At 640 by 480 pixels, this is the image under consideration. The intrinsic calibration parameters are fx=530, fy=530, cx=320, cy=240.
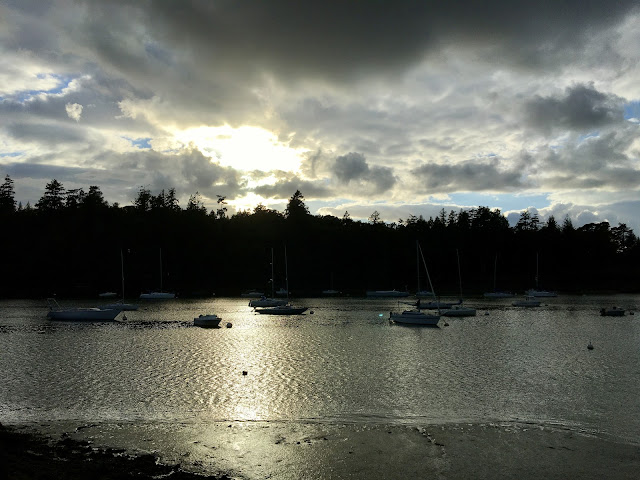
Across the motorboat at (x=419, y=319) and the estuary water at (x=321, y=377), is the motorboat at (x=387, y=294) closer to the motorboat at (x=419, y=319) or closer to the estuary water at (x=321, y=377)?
the motorboat at (x=419, y=319)

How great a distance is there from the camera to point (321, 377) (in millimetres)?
35188

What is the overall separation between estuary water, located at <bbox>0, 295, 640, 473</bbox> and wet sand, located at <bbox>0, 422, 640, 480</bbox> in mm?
845

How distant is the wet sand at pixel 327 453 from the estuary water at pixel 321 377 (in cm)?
85

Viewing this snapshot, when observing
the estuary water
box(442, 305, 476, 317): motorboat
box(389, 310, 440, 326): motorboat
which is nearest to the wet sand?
the estuary water

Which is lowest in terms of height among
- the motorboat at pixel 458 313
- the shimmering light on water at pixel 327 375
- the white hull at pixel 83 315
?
the motorboat at pixel 458 313

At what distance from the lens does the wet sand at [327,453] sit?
57.4 feet

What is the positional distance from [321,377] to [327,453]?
15.5m

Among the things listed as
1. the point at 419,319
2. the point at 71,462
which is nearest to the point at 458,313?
the point at 419,319

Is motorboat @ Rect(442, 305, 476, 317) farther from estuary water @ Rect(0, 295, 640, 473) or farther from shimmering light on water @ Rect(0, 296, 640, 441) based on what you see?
estuary water @ Rect(0, 295, 640, 473)

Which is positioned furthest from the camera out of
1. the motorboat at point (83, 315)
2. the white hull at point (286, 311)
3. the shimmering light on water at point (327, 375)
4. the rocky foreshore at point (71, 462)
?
the white hull at point (286, 311)

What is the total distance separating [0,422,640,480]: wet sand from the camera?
1748 centimetres

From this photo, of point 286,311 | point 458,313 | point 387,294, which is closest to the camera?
point 458,313

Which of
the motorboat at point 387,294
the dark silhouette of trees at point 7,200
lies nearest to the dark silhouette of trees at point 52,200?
the dark silhouette of trees at point 7,200

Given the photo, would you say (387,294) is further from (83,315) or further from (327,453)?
(327,453)
